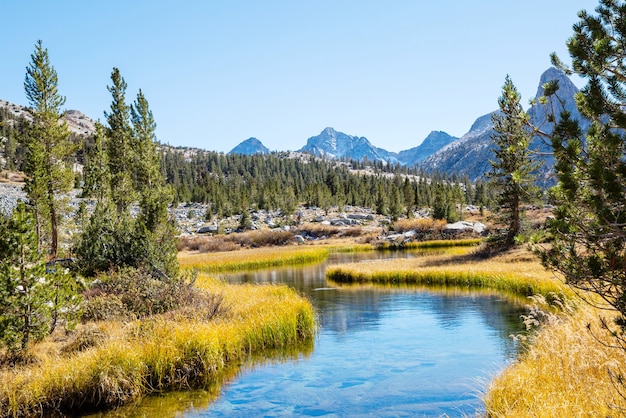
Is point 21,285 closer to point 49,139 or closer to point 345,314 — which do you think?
point 345,314

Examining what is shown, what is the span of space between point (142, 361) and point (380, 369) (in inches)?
283

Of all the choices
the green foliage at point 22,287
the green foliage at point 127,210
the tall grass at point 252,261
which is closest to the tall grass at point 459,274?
the tall grass at point 252,261

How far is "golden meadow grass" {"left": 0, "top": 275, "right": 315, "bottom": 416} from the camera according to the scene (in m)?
12.2

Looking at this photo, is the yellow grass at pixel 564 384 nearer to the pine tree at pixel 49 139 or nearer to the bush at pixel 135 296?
the bush at pixel 135 296

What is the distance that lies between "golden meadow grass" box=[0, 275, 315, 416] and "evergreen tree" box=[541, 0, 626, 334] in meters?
11.0

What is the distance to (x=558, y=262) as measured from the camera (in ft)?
23.5

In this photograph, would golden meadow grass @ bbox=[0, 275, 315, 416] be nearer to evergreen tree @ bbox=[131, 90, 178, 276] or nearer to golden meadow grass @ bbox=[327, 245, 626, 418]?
evergreen tree @ bbox=[131, 90, 178, 276]

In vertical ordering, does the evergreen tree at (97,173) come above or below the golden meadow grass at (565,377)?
above

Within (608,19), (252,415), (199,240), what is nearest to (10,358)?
(252,415)

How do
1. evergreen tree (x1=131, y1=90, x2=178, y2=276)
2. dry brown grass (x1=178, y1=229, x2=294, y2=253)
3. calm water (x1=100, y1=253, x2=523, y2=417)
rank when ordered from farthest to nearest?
dry brown grass (x1=178, y1=229, x2=294, y2=253) → evergreen tree (x1=131, y1=90, x2=178, y2=276) → calm water (x1=100, y1=253, x2=523, y2=417)

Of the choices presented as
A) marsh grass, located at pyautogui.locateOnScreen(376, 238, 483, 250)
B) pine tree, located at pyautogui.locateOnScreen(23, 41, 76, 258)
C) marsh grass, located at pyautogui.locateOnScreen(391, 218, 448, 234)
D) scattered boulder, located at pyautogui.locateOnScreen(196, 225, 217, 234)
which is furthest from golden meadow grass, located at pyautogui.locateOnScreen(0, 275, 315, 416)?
scattered boulder, located at pyautogui.locateOnScreen(196, 225, 217, 234)

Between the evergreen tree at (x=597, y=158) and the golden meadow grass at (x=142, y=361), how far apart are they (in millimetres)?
11031

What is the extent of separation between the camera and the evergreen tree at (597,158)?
19.9 feet

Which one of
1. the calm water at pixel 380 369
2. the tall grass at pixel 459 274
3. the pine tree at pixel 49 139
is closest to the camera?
the calm water at pixel 380 369
